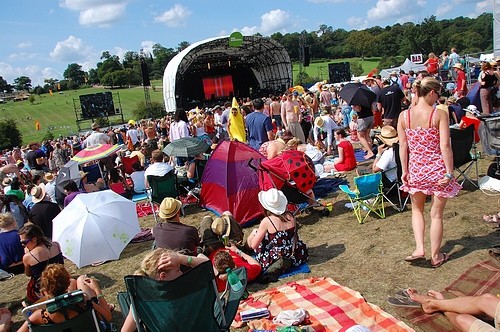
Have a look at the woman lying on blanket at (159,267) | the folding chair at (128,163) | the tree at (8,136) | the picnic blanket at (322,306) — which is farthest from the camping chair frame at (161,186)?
the tree at (8,136)

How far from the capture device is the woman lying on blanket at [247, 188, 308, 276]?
4.14 m

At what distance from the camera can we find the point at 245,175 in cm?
597

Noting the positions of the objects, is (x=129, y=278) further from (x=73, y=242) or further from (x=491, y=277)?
(x=491, y=277)

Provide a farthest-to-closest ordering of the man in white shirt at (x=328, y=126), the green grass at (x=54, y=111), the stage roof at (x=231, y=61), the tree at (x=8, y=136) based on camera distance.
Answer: the green grass at (x=54, y=111), the tree at (x=8, y=136), the stage roof at (x=231, y=61), the man in white shirt at (x=328, y=126)

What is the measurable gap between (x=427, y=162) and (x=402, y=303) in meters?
1.19

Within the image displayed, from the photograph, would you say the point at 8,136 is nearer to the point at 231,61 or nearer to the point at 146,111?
the point at 146,111

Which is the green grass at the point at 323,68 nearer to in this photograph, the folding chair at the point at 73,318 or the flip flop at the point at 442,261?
the flip flop at the point at 442,261

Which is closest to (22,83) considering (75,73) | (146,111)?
(75,73)

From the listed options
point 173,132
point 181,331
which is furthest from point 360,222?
point 173,132

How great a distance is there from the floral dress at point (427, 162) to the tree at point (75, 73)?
94691 mm

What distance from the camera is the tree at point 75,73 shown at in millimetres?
91631

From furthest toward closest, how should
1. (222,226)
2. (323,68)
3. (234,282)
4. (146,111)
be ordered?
(323,68)
(146,111)
(222,226)
(234,282)

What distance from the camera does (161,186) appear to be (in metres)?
6.44

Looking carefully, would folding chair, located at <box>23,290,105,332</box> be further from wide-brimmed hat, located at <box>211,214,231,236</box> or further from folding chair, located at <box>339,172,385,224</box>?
folding chair, located at <box>339,172,385,224</box>
